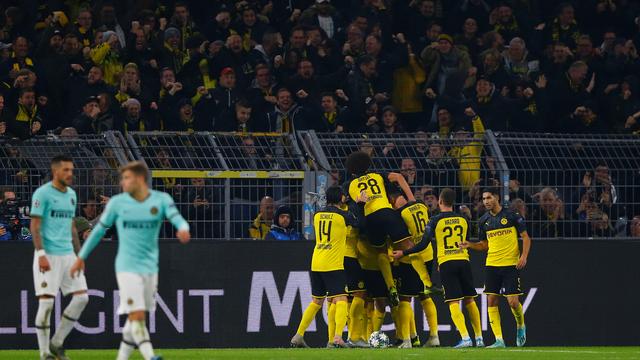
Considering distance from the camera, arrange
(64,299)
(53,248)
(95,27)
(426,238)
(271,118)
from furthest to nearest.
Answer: (95,27) → (271,118) → (64,299) → (426,238) → (53,248)

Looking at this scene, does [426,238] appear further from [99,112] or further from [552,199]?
[99,112]

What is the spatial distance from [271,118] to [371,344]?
4292 millimetres

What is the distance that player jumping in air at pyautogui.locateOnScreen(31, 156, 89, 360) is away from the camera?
14.3 meters

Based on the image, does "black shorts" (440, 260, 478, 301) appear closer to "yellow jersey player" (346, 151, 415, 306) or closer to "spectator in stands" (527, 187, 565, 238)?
"yellow jersey player" (346, 151, 415, 306)

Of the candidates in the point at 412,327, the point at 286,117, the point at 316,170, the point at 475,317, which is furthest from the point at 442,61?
the point at 475,317

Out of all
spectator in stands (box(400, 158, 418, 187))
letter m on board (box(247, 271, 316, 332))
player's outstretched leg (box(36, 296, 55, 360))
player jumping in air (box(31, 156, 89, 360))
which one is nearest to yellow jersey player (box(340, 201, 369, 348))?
spectator in stands (box(400, 158, 418, 187))

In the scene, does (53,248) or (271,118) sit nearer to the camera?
(53,248)

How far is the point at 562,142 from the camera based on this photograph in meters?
19.5

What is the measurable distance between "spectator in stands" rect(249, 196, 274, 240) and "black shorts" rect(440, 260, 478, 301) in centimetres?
254

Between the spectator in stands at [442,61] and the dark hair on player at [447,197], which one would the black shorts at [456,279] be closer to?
the dark hair on player at [447,197]

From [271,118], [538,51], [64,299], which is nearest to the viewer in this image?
[64,299]

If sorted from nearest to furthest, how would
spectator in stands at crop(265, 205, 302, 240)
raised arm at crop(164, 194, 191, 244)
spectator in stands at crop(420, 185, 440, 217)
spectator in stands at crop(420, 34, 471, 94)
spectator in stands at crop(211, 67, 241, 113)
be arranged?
raised arm at crop(164, 194, 191, 244), spectator in stands at crop(265, 205, 302, 240), spectator in stands at crop(420, 185, 440, 217), spectator in stands at crop(211, 67, 241, 113), spectator in stands at crop(420, 34, 471, 94)

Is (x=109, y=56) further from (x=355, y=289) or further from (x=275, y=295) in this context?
(x=355, y=289)

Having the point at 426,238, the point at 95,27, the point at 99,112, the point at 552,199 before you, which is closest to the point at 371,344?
the point at 426,238
